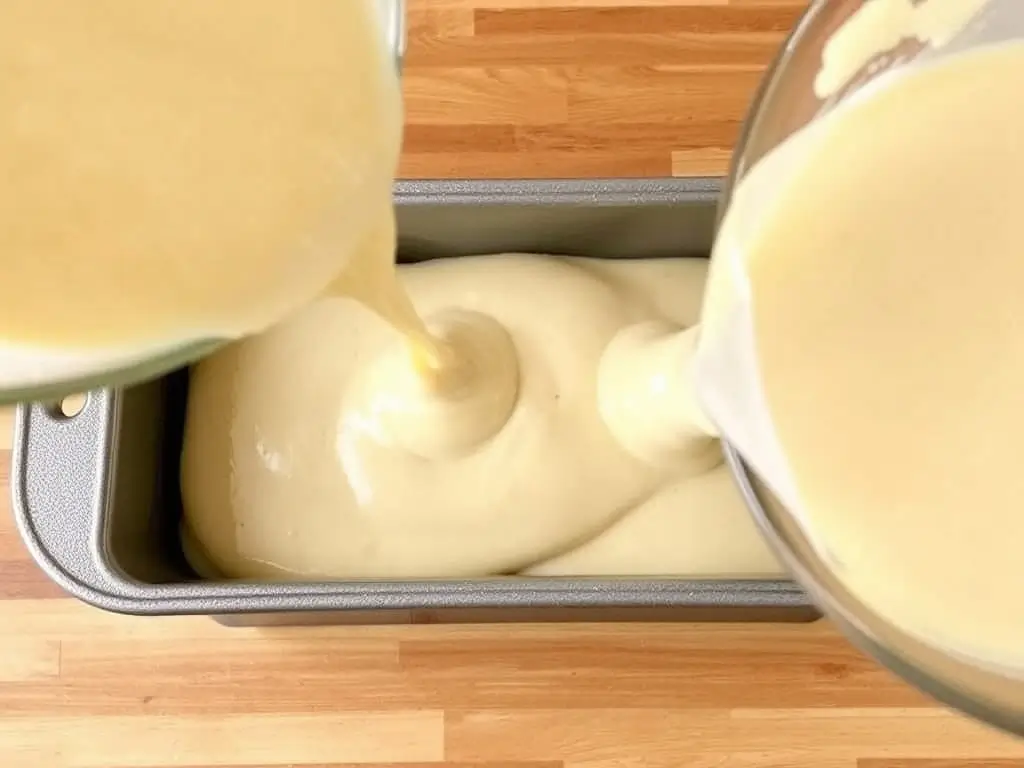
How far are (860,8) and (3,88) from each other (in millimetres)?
358

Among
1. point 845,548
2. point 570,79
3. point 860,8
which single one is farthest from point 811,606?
point 570,79

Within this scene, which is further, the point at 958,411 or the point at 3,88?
the point at 958,411

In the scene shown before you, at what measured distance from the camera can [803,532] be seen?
1.59ft

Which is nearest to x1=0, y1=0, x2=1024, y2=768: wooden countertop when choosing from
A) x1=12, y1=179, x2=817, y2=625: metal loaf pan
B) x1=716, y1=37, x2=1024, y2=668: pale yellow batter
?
x1=12, y1=179, x2=817, y2=625: metal loaf pan

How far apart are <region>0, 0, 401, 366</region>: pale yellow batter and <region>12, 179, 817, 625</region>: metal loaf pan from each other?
0.76 feet

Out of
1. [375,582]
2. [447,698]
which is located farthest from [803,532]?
[447,698]

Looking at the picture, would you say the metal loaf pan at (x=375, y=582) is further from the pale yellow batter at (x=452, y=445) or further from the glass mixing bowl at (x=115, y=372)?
the glass mixing bowl at (x=115, y=372)

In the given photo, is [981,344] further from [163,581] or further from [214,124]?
[163,581]

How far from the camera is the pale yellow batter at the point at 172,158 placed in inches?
15.2

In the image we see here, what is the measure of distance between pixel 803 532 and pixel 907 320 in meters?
0.11

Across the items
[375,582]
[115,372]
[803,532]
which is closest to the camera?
[115,372]

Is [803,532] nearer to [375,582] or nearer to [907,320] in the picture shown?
[907,320]

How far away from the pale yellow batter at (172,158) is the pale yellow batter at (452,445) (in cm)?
24

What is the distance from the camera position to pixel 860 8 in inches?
19.8
